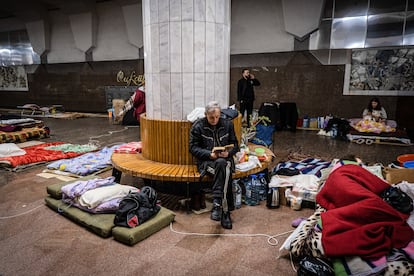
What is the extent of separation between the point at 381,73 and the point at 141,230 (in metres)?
8.90

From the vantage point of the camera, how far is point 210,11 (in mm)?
4180

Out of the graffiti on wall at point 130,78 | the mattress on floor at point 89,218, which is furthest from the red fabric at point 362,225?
the graffiti on wall at point 130,78

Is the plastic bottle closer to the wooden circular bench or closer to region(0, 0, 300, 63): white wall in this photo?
the wooden circular bench

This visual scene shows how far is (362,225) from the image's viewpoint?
8.62 ft

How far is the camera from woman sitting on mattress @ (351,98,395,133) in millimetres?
8008

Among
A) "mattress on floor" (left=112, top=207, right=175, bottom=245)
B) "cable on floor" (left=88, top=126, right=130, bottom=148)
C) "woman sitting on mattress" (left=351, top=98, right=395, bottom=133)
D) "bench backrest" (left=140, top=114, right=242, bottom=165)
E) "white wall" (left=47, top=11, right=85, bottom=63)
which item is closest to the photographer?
"mattress on floor" (left=112, top=207, right=175, bottom=245)

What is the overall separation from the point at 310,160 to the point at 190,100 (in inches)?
111

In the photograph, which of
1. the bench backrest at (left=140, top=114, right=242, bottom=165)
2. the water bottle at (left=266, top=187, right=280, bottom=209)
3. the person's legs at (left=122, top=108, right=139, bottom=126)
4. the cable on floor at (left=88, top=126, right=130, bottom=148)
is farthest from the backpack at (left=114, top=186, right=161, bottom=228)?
the person's legs at (left=122, top=108, right=139, bottom=126)

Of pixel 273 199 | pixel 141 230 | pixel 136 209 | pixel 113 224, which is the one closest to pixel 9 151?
pixel 113 224

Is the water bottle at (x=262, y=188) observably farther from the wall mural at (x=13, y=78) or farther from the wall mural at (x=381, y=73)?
the wall mural at (x=13, y=78)

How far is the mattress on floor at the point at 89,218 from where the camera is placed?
328 cm

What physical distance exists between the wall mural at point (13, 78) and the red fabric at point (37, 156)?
36.7 feet

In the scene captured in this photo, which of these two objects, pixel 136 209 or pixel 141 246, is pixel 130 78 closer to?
pixel 136 209

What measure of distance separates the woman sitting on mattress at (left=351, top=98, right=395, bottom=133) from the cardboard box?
4637 millimetres
